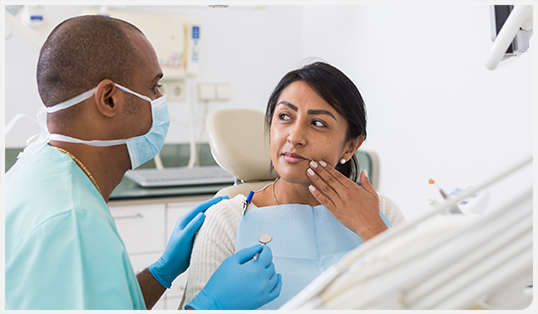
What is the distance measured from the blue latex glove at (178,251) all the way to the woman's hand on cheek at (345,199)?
0.34 meters

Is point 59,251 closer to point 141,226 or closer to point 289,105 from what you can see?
point 289,105

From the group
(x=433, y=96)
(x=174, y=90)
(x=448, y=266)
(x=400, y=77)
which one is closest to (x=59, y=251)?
(x=448, y=266)

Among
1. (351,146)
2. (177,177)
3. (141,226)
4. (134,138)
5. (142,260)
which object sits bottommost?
(142,260)

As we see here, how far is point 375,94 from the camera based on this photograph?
246cm

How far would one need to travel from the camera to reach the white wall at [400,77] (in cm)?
164

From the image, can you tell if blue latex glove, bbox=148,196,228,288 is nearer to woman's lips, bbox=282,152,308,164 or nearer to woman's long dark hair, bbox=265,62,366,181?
woman's lips, bbox=282,152,308,164

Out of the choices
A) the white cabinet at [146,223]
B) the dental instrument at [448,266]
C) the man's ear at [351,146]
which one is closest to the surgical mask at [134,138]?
the man's ear at [351,146]

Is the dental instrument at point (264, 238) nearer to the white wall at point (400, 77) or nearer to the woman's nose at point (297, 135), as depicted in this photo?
the woman's nose at point (297, 135)

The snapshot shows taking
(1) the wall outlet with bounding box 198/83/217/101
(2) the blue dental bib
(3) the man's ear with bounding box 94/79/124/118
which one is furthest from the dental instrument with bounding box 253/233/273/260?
(1) the wall outlet with bounding box 198/83/217/101

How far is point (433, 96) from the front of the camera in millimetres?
1976

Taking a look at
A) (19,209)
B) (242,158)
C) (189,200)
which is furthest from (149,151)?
(189,200)

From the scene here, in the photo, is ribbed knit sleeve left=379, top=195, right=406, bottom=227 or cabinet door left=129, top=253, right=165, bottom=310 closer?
ribbed knit sleeve left=379, top=195, right=406, bottom=227

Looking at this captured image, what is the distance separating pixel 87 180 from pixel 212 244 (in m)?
0.39

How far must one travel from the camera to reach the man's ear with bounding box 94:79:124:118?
0.91 meters
